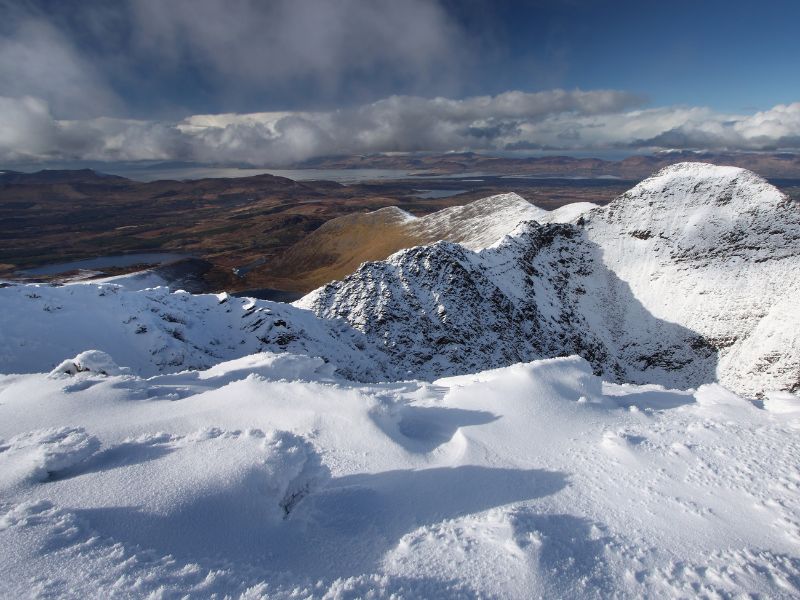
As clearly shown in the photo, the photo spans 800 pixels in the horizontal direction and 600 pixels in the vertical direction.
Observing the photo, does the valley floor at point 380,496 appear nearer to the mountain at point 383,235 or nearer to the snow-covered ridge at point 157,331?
the snow-covered ridge at point 157,331

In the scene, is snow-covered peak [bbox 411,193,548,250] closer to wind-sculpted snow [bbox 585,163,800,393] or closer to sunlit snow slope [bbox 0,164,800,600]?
wind-sculpted snow [bbox 585,163,800,393]

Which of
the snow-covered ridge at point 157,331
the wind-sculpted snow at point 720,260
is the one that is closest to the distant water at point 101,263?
the snow-covered ridge at point 157,331

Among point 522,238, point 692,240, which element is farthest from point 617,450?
point 692,240

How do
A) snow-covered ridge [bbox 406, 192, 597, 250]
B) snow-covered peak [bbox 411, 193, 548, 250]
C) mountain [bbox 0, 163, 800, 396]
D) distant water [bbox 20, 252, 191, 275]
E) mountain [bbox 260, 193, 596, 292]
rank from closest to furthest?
1. mountain [bbox 0, 163, 800, 396]
2. snow-covered ridge [bbox 406, 192, 597, 250]
3. snow-covered peak [bbox 411, 193, 548, 250]
4. mountain [bbox 260, 193, 596, 292]
5. distant water [bbox 20, 252, 191, 275]

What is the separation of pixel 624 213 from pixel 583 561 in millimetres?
84987

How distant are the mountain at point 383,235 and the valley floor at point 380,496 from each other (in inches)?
3973

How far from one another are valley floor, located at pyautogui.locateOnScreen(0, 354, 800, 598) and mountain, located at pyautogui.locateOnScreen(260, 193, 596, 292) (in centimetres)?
10092

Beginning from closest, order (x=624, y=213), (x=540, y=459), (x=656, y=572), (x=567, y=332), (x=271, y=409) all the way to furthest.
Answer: (x=656, y=572), (x=540, y=459), (x=271, y=409), (x=567, y=332), (x=624, y=213)

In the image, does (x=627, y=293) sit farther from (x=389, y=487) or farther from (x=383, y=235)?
(x=383, y=235)

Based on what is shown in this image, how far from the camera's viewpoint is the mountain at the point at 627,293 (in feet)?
168

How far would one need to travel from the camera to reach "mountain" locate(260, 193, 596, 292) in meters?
122

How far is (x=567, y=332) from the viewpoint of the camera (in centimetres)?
6003

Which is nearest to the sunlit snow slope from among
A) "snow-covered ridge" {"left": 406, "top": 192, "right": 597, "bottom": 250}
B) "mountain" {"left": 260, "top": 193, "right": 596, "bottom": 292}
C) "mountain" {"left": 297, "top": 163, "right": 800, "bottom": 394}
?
"mountain" {"left": 297, "top": 163, "right": 800, "bottom": 394}

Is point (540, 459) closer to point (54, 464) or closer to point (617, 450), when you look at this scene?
point (617, 450)
